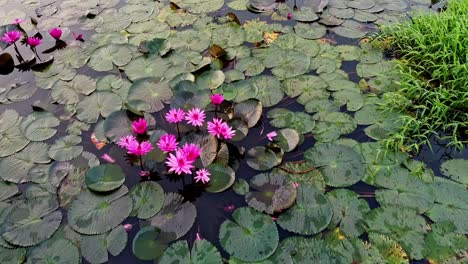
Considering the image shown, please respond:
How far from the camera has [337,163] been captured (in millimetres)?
2838

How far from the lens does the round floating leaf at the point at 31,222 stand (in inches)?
96.3

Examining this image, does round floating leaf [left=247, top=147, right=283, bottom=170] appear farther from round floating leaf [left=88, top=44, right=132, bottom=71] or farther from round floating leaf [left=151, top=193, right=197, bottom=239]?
round floating leaf [left=88, top=44, right=132, bottom=71]

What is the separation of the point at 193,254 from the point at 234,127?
1127 mm

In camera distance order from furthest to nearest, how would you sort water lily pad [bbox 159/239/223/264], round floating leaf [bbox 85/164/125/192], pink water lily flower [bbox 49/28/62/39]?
pink water lily flower [bbox 49/28/62/39] < round floating leaf [bbox 85/164/125/192] < water lily pad [bbox 159/239/223/264]

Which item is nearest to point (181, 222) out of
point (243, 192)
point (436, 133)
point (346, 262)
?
point (243, 192)

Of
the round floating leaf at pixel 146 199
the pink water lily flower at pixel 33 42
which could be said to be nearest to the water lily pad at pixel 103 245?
the round floating leaf at pixel 146 199

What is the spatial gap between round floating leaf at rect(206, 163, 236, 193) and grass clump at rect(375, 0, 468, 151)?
1308mm

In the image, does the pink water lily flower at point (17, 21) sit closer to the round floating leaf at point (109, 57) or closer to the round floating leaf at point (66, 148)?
the round floating leaf at point (109, 57)

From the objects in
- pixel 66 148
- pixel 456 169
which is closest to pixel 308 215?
pixel 456 169

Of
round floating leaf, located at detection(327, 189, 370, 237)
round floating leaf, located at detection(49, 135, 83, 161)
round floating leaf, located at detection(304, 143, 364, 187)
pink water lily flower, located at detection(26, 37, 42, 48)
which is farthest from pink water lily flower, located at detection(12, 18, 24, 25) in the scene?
round floating leaf, located at detection(327, 189, 370, 237)

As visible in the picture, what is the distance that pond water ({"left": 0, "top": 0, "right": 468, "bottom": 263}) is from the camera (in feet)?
7.95

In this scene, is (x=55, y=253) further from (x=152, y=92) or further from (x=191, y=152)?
(x=152, y=92)

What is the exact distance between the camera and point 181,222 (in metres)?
2.50

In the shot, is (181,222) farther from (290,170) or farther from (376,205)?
(376,205)
